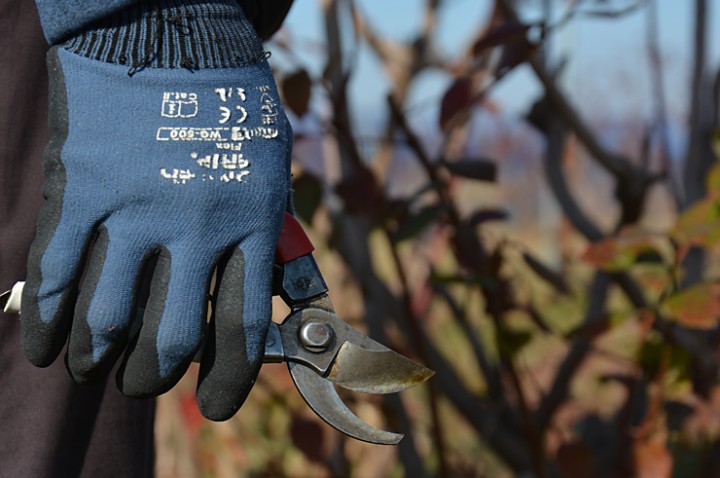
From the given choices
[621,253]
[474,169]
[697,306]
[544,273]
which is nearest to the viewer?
[697,306]

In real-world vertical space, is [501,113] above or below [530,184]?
below

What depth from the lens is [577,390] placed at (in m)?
4.33

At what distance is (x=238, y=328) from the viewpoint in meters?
1.09

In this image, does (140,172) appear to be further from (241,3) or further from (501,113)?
(501,113)

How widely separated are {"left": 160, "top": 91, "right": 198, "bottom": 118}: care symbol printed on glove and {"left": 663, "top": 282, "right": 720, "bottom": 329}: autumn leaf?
972 mm

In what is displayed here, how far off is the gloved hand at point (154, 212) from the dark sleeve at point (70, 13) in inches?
0.7

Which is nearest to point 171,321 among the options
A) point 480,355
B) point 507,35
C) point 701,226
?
point 507,35

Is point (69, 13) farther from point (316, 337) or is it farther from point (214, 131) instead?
point (316, 337)

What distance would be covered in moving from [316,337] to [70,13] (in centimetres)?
46

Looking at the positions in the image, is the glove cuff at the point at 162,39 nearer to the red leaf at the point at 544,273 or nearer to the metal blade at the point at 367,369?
the metal blade at the point at 367,369

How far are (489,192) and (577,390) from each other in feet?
15.1

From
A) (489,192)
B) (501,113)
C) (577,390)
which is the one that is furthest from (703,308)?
(489,192)

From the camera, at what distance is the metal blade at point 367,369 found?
45.1 inches

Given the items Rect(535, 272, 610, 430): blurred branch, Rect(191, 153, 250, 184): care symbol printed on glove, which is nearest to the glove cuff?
Rect(191, 153, 250, 184): care symbol printed on glove
